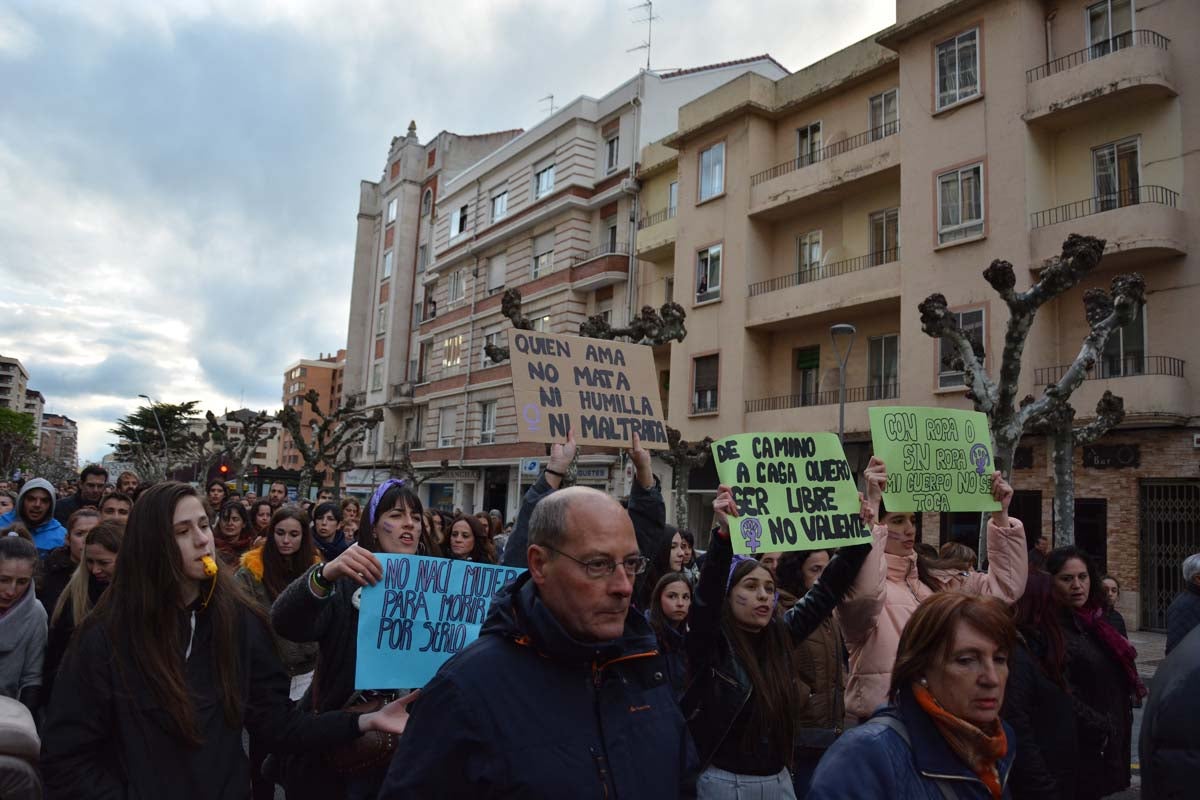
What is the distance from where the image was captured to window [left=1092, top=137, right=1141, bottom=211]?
1723 cm

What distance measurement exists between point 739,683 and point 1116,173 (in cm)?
1784

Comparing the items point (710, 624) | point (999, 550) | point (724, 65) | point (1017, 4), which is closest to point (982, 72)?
point (1017, 4)

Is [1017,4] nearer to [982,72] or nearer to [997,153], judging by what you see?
[982,72]

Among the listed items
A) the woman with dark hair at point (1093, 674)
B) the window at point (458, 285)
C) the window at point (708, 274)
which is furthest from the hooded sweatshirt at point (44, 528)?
the window at point (458, 285)

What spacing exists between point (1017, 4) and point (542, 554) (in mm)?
20387

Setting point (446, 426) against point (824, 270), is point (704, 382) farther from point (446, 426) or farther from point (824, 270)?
point (446, 426)

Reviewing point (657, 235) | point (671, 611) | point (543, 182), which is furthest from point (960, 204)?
point (543, 182)

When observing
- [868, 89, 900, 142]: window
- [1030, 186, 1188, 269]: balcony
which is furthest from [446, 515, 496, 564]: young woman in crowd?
[868, 89, 900, 142]: window

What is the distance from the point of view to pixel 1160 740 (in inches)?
97.0

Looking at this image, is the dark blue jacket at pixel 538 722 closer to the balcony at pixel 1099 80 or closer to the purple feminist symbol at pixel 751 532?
Answer: the purple feminist symbol at pixel 751 532

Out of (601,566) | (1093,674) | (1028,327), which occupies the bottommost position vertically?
(1093,674)

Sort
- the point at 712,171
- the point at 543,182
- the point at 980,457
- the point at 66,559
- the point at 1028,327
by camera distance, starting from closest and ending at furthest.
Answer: the point at 980,457 → the point at 66,559 → the point at 1028,327 → the point at 712,171 → the point at 543,182

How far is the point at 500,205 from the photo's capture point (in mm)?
36219

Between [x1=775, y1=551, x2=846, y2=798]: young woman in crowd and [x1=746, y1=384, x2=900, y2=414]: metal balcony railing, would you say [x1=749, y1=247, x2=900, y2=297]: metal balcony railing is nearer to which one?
[x1=746, y1=384, x2=900, y2=414]: metal balcony railing
